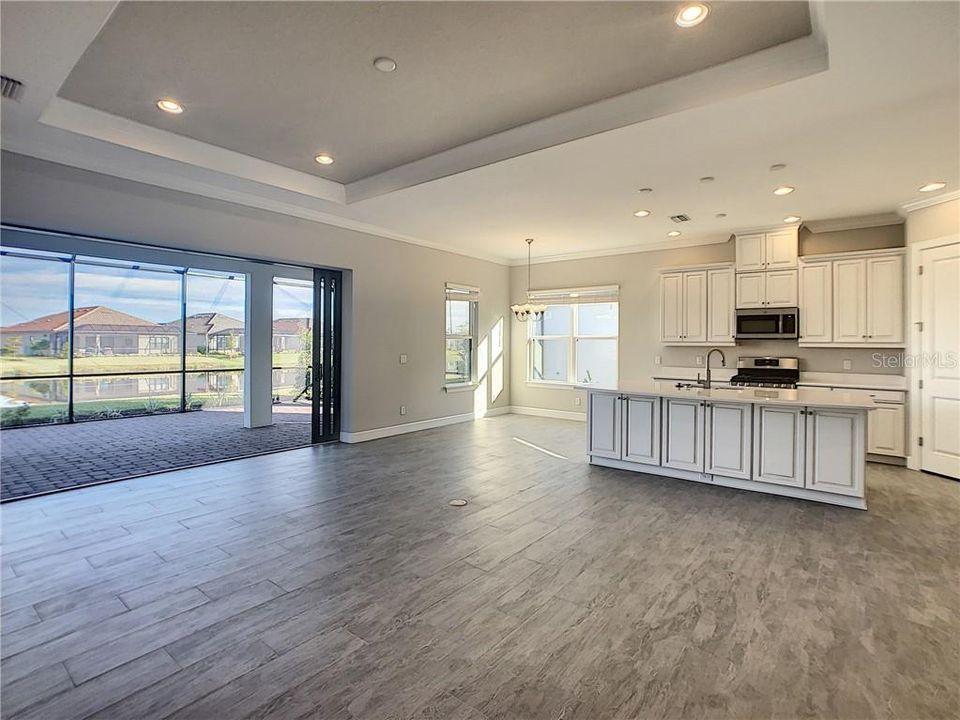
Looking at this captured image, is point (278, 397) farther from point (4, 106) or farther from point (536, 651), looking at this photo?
point (536, 651)

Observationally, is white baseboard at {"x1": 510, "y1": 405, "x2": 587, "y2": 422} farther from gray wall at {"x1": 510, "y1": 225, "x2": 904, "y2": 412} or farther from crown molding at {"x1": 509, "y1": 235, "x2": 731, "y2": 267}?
crown molding at {"x1": 509, "y1": 235, "x2": 731, "y2": 267}

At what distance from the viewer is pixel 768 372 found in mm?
6395

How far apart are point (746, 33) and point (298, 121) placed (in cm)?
308

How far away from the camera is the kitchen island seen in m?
3.96

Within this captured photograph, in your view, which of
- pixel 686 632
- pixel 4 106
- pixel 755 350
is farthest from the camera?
pixel 755 350

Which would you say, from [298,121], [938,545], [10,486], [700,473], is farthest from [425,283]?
[938,545]

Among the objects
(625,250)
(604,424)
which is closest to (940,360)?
(604,424)

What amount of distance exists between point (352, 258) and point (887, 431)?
667 cm

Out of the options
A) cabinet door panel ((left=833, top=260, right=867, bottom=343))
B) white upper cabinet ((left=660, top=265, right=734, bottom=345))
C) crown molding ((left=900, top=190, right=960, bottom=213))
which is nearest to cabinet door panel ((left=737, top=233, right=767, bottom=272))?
white upper cabinet ((left=660, top=265, right=734, bottom=345))

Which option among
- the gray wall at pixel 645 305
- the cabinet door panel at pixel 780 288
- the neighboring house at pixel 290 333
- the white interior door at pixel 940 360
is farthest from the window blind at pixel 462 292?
the white interior door at pixel 940 360

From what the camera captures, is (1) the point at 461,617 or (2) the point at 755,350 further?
(2) the point at 755,350

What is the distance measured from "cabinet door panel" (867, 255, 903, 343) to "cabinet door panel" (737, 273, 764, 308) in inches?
43.3

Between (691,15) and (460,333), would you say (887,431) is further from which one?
(460,333)

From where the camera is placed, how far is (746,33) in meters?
2.69
